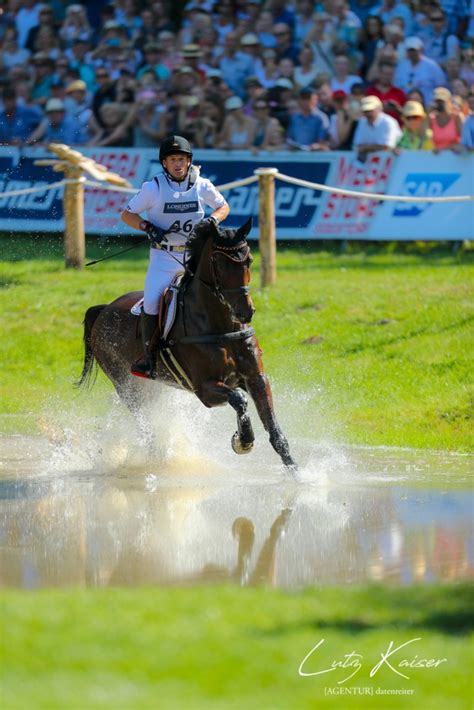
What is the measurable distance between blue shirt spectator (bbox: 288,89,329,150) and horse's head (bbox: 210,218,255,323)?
966 centimetres

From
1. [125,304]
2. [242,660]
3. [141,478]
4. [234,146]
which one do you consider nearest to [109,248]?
[234,146]

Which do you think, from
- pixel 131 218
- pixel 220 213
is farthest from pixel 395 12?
pixel 131 218

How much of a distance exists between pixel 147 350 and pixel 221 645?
17.8 feet

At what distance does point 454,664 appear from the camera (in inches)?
211

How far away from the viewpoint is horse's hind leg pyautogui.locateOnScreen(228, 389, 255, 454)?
9.95 metres

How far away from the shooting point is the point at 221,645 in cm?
560

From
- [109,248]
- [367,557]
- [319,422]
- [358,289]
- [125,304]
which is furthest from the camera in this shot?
[109,248]

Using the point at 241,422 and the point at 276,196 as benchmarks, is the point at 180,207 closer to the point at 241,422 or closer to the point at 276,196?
the point at 241,422

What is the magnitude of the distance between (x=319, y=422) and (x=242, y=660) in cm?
751

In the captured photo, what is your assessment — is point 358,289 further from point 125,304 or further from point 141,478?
point 141,478

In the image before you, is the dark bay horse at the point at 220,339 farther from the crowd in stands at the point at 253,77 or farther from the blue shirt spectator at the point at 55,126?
the blue shirt spectator at the point at 55,126

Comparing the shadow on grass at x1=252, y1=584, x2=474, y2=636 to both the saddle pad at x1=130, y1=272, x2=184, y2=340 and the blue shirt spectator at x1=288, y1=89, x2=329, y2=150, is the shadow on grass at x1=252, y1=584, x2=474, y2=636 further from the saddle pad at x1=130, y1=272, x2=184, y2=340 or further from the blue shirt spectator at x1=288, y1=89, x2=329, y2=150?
the blue shirt spectator at x1=288, y1=89, x2=329, y2=150

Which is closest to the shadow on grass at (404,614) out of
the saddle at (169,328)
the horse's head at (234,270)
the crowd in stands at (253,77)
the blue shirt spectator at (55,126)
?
the horse's head at (234,270)
